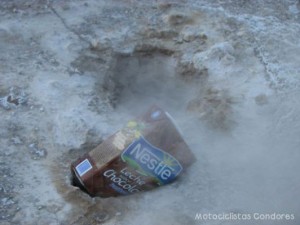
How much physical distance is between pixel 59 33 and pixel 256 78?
139 cm

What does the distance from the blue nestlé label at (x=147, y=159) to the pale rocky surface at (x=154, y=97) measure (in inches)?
5.2

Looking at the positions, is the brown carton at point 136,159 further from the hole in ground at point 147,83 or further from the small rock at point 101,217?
the hole in ground at point 147,83

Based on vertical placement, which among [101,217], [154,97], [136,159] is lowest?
[154,97]

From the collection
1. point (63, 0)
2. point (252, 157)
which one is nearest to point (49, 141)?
point (252, 157)

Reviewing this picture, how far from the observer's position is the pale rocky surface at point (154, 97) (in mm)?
2408

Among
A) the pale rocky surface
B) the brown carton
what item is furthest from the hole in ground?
the brown carton

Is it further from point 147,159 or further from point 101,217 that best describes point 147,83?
point 101,217

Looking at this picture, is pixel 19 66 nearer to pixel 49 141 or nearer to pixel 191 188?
pixel 49 141

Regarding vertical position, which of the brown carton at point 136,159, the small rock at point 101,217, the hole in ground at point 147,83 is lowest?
the hole in ground at point 147,83

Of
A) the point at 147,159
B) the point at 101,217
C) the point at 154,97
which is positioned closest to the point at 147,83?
the point at 154,97

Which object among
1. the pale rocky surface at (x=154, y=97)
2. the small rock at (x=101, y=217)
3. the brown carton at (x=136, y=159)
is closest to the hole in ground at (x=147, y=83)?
the pale rocky surface at (x=154, y=97)

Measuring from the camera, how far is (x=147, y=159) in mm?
2332

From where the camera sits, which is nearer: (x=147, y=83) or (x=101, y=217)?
(x=101, y=217)

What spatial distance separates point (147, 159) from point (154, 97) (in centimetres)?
105
